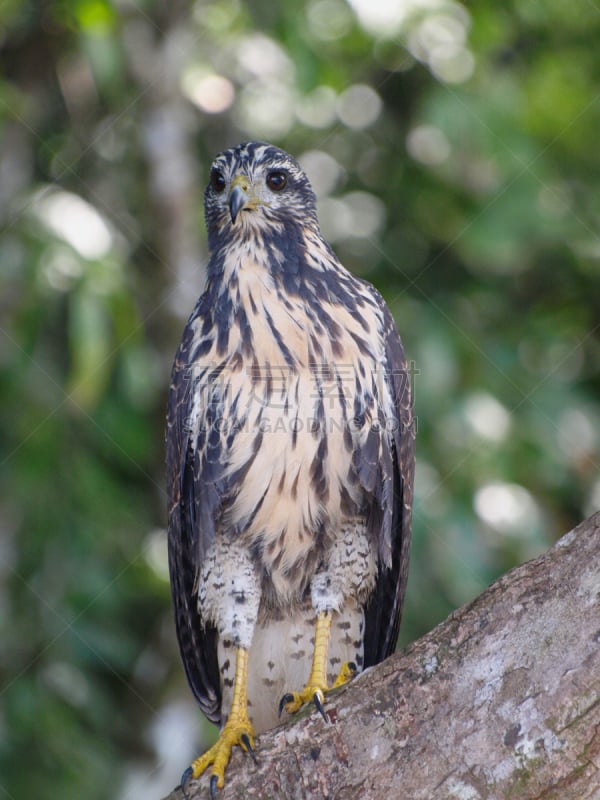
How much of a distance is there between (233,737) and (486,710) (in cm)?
110

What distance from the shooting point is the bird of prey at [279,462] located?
3.70 meters

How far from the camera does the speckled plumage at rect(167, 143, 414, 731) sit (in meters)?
3.70

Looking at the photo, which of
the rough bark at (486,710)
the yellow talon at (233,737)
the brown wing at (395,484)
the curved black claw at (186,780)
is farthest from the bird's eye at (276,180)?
the curved black claw at (186,780)

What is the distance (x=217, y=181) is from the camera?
4184 mm

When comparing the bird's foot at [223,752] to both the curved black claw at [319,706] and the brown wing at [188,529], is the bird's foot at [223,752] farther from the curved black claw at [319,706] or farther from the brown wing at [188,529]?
the brown wing at [188,529]

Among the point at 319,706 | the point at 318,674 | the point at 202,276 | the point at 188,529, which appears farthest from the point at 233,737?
the point at 202,276

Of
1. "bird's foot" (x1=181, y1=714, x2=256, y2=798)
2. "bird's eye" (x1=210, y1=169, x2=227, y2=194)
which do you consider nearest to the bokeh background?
"bird's eye" (x1=210, y1=169, x2=227, y2=194)

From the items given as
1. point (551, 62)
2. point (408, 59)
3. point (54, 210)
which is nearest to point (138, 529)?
point (54, 210)

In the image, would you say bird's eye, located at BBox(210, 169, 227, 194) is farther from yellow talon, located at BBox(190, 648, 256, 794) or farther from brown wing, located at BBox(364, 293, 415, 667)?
yellow talon, located at BBox(190, 648, 256, 794)

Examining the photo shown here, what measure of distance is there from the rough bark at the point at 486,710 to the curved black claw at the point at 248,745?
11 centimetres

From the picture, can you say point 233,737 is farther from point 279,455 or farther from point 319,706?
point 279,455

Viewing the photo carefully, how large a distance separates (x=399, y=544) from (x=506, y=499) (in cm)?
132

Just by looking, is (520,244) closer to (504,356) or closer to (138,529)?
(504,356)

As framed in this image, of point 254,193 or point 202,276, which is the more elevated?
point 254,193
